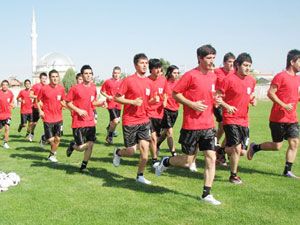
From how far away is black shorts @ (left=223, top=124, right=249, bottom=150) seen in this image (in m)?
8.39

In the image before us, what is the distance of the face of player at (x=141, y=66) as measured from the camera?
818cm

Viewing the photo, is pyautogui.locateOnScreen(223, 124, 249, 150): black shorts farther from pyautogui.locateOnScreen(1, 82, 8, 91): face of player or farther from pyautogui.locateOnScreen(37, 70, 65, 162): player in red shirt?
pyautogui.locateOnScreen(1, 82, 8, 91): face of player

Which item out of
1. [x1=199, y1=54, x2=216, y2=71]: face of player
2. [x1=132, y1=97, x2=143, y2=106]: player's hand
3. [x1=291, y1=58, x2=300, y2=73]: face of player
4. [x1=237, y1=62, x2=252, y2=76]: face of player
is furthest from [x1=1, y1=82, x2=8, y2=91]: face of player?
[x1=291, y1=58, x2=300, y2=73]: face of player

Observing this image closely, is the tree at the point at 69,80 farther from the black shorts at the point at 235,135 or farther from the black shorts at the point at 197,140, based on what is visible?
the black shorts at the point at 197,140

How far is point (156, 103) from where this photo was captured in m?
10.3

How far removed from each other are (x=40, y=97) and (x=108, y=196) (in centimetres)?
525

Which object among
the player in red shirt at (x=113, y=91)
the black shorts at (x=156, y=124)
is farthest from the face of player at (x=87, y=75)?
the player in red shirt at (x=113, y=91)

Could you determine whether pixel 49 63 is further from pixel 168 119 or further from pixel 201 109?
pixel 201 109

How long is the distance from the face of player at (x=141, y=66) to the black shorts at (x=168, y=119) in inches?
124

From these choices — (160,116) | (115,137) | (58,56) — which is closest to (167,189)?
(160,116)

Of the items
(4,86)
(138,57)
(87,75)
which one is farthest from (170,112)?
(4,86)

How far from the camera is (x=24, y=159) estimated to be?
11.7 m

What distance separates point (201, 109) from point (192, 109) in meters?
0.23

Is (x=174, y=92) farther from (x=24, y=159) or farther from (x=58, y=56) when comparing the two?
(x=58, y=56)
